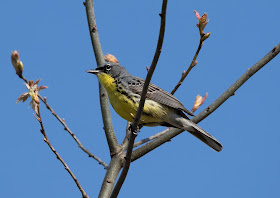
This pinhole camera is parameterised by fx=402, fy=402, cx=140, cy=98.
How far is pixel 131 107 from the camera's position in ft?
18.0

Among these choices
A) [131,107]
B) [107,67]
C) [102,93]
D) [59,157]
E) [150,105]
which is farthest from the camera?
[107,67]

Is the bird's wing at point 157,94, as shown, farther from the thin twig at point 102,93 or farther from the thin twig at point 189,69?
the thin twig at point 189,69

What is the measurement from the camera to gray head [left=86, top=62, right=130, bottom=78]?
602 cm

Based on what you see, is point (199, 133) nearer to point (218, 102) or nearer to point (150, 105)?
point (150, 105)

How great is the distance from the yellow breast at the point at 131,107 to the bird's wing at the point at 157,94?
91 millimetres

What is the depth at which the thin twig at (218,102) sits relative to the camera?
4.38 metres

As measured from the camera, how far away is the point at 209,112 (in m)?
4.62

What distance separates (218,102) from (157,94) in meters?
1.38

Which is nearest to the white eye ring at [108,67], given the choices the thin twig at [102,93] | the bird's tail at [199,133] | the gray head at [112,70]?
the gray head at [112,70]

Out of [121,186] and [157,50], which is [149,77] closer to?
[157,50]

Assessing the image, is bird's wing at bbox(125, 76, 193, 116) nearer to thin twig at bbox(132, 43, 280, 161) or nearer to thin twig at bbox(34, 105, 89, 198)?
thin twig at bbox(132, 43, 280, 161)

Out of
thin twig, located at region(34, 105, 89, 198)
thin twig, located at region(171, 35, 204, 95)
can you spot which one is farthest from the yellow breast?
thin twig, located at region(34, 105, 89, 198)

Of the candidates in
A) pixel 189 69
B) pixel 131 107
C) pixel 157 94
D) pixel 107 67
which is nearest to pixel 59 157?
pixel 131 107

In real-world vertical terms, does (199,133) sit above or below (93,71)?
below
